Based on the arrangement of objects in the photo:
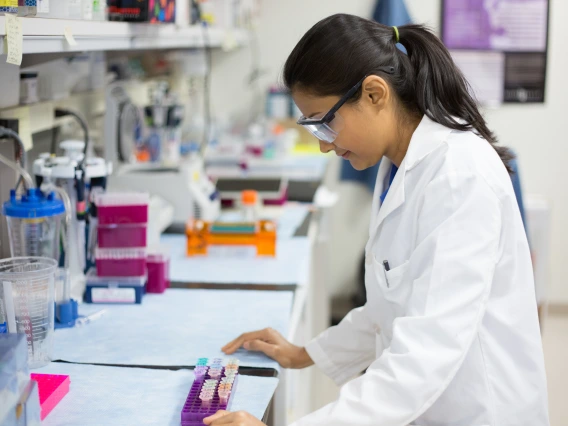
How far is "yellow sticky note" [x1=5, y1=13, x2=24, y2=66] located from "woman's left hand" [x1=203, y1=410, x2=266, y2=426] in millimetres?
719

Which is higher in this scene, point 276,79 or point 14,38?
point 276,79

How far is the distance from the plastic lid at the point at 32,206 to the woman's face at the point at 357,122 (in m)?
0.60

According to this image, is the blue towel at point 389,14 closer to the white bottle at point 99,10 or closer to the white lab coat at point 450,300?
the white bottle at point 99,10

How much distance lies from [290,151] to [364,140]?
2.63 metres

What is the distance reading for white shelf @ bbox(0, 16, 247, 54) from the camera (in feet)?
A: 4.52

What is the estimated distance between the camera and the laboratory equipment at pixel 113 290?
6.25 feet

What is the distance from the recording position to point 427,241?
124 cm

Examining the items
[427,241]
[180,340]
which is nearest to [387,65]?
[427,241]

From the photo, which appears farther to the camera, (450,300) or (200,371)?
(200,371)

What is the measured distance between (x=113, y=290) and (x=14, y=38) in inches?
32.6

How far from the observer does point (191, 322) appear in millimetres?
1784

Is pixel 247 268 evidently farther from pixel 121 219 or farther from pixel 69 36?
pixel 69 36

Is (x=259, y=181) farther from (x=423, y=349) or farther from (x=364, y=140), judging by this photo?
(x=423, y=349)

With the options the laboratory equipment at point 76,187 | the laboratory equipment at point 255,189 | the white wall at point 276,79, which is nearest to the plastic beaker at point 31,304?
the laboratory equipment at point 76,187
